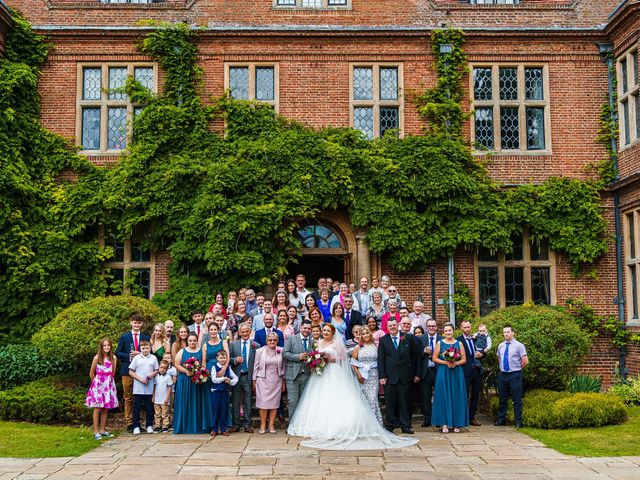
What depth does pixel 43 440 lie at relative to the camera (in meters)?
10.7

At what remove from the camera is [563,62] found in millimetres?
17438

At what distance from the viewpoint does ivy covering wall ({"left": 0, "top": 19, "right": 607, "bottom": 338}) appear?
15.8 m

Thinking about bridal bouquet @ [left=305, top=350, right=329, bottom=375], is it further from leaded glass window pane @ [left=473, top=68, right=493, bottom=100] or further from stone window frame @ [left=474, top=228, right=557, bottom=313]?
leaded glass window pane @ [left=473, top=68, right=493, bottom=100]

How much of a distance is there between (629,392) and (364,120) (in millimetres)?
8427

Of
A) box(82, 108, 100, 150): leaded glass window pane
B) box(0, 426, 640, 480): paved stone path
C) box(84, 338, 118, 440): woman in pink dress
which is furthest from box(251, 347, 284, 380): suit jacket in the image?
box(82, 108, 100, 150): leaded glass window pane

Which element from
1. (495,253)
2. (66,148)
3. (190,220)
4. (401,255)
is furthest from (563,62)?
(66,148)

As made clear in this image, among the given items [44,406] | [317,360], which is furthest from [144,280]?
[317,360]

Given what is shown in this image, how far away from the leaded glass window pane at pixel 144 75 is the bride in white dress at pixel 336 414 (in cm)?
876

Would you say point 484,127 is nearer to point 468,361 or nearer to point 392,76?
point 392,76

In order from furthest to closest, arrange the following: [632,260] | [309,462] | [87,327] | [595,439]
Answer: [632,260] → [87,327] → [595,439] → [309,462]

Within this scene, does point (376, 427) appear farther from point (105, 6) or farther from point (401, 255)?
point (105, 6)

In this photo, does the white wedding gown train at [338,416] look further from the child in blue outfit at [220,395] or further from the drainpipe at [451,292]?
the drainpipe at [451,292]

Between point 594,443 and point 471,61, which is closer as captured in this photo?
point 594,443

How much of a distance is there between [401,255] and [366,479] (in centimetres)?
839
